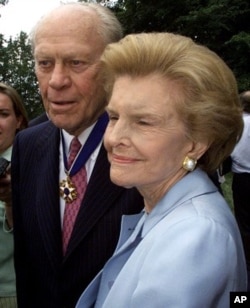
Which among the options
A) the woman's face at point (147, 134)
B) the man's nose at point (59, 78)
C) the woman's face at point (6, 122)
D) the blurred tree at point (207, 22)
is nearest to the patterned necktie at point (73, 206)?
the man's nose at point (59, 78)

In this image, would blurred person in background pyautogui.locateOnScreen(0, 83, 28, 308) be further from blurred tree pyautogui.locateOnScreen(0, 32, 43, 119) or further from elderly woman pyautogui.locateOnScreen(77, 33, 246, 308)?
blurred tree pyautogui.locateOnScreen(0, 32, 43, 119)

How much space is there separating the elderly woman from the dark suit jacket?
26 cm

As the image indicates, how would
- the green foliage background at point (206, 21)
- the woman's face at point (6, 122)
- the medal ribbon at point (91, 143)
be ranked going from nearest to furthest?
1. the medal ribbon at point (91, 143)
2. the woman's face at point (6, 122)
3. the green foliage background at point (206, 21)

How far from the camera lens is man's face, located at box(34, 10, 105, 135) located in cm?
199

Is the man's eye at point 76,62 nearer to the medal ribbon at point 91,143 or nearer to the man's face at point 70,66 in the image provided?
the man's face at point 70,66

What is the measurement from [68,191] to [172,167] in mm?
679

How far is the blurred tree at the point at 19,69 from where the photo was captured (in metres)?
36.7

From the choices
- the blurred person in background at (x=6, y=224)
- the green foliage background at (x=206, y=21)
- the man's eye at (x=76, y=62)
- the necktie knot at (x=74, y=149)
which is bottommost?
the green foliage background at (x=206, y=21)

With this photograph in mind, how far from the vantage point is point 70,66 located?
202cm

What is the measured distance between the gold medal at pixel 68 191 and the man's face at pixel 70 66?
0.23 m

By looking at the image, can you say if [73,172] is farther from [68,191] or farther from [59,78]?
[59,78]

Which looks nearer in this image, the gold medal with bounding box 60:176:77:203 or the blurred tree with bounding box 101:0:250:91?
the gold medal with bounding box 60:176:77:203

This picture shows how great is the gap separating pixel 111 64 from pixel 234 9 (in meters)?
21.8

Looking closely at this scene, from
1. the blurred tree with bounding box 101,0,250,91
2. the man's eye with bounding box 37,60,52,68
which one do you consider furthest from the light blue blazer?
the blurred tree with bounding box 101,0,250,91
